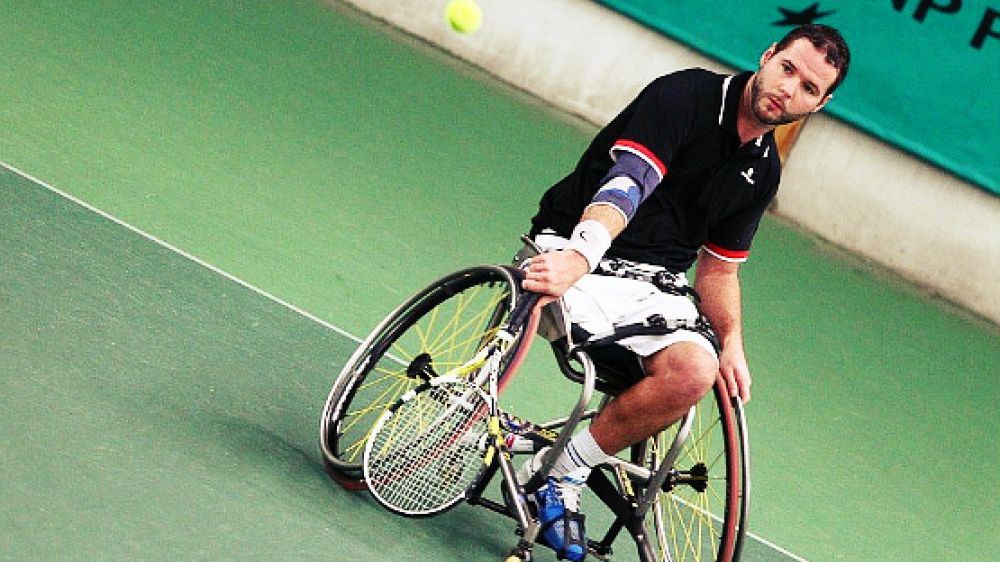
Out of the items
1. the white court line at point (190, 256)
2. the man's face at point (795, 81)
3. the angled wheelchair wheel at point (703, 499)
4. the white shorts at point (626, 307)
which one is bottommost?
the white court line at point (190, 256)

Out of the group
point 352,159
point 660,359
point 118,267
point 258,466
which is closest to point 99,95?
point 352,159

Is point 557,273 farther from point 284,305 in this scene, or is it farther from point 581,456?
point 284,305

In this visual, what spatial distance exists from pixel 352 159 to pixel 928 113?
9.75 ft

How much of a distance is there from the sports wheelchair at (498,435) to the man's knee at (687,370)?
66mm

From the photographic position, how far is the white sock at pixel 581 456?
13.6 ft

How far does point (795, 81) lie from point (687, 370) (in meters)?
0.73

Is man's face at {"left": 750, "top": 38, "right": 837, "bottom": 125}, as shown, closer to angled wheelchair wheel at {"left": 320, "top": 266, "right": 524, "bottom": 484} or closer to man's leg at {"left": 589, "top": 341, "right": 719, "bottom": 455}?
man's leg at {"left": 589, "top": 341, "right": 719, "bottom": 455}

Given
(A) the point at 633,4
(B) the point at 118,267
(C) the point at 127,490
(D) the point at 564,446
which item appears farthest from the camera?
(A) the point at 633,4


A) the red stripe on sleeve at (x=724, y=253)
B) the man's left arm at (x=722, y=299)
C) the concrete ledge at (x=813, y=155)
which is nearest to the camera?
the man's left arm at (x=722, y=299)

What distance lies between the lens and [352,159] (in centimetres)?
708

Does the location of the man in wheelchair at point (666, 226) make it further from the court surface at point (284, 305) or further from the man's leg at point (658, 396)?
the court surface at point (284, 305)

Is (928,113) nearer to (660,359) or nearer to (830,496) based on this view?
(830,496)

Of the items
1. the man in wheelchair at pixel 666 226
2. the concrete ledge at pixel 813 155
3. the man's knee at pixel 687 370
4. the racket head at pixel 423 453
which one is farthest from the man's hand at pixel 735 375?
the concrete ledge at pixel 813 155

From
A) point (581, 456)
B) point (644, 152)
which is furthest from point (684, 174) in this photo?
point (581, 456)
